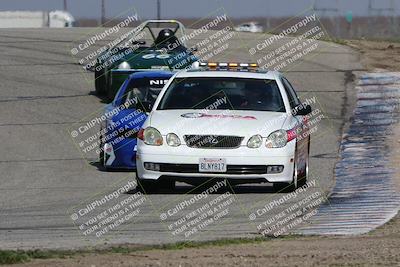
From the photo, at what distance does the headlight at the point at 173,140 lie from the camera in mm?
13375

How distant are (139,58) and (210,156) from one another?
10591 mm

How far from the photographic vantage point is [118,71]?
76.9 ft

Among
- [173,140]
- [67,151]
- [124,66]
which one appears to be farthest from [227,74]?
[124,66]

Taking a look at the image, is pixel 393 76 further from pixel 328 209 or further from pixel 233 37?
pixel 328 209

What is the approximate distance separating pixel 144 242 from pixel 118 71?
45.1 ft

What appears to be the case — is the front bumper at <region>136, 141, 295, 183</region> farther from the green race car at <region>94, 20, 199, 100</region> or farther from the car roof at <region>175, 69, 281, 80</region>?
the green race car at <region>94, 20, 199, 100</region>

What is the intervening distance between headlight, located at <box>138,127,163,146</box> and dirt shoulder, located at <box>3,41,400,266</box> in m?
3.68

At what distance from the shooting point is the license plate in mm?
13328

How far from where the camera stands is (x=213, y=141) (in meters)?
13.4

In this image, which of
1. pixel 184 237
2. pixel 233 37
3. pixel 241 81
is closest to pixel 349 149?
pixel 241 81

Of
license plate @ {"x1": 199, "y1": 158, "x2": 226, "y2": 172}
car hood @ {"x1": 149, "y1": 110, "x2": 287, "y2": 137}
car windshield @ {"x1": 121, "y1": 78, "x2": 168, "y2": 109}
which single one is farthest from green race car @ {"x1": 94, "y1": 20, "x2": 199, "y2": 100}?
license plate @ {"x1": 199, "y1": 158, "x2": 226, "y2": 172}

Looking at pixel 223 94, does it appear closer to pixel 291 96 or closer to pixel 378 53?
pixel 291 96

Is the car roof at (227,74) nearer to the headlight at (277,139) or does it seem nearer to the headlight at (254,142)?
the headlight at (277,139)

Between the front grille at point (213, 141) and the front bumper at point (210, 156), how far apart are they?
6cm
